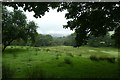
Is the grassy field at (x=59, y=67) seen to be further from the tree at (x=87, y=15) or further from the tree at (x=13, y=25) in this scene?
the tree at (x=13, y=25)

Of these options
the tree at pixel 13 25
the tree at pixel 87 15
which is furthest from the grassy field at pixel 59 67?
the tree at pixel 13 25

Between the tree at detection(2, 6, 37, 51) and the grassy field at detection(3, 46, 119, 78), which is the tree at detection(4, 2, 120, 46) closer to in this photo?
the grassy field at detection(3, 46, 119, 78)

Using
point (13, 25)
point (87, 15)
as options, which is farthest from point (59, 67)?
point (13, 25)

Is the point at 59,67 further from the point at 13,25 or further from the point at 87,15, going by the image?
the point at 13,25

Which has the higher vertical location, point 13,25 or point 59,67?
point 13,25

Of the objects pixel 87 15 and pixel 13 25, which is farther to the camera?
pixel 13 25

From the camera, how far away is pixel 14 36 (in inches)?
1114

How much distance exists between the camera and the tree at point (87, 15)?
1042cm

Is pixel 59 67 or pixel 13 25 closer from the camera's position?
pixel 59 67

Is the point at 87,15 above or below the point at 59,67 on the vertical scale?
above

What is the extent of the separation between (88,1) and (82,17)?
1.24 meters

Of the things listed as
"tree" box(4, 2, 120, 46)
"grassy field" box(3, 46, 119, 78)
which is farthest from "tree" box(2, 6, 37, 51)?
"tree" box(4, 2, 120, 46)

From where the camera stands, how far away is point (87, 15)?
1273cm

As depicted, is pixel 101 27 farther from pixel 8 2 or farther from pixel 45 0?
pixel 8 2
